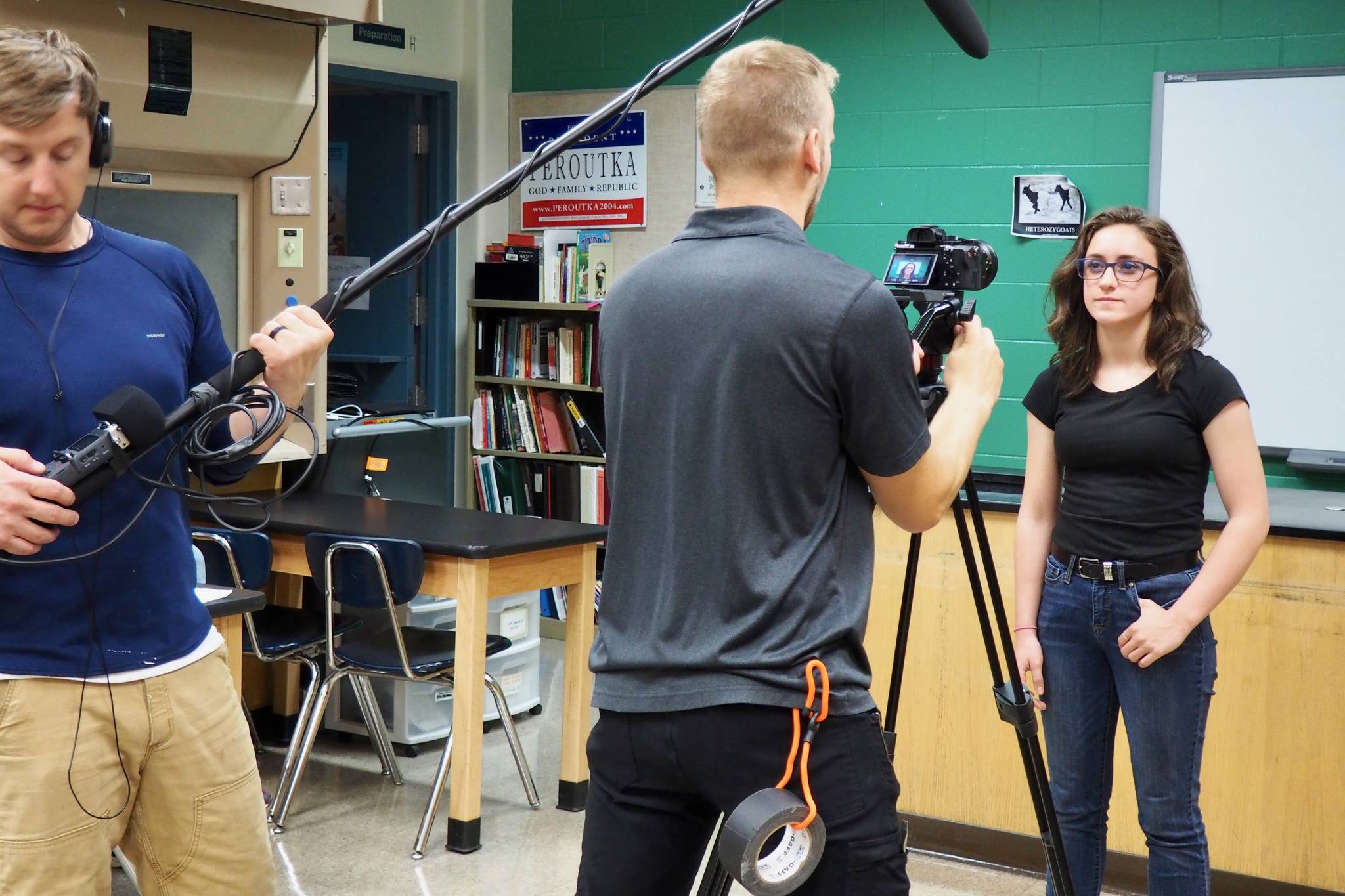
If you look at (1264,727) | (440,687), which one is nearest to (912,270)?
(1264,727)

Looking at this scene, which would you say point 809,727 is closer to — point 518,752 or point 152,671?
point 152,671

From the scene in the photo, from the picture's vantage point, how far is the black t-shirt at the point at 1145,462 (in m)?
2.38

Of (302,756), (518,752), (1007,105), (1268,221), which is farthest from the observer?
(1007,105)

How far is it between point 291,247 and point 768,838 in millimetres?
3337

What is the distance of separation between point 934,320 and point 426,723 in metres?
3.02

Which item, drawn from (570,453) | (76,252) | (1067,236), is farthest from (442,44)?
(76,252)

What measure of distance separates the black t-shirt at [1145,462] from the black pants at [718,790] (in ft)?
3.68

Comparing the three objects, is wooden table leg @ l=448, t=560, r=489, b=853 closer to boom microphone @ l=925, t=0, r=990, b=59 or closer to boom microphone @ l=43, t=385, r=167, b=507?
boom microphone @ l=43, t=385, r=167, b=507

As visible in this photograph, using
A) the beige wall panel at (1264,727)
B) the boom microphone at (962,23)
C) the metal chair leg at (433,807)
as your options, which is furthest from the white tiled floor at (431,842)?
the boom microphone at (962,23)

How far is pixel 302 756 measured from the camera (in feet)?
12.0

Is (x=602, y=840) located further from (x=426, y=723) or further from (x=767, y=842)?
(x=426, y=723)

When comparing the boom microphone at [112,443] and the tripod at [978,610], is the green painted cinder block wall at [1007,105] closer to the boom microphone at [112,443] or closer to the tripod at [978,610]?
the tripod at [978,610]

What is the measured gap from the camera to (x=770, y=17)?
557cm

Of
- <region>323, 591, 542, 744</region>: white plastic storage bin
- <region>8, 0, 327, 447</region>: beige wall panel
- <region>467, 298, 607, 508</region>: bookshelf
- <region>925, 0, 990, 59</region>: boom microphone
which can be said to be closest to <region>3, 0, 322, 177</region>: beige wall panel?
<region>8, 0, 327, 447</region>: beige wall panel
